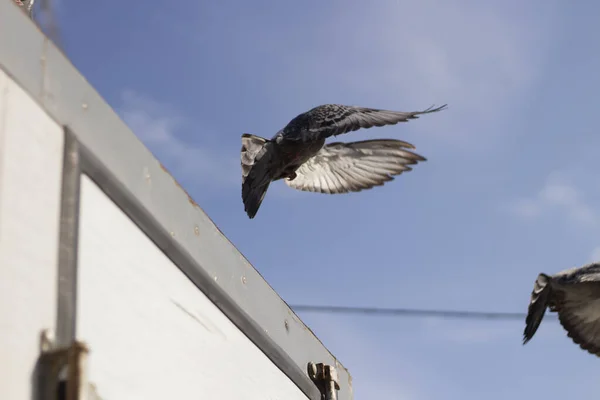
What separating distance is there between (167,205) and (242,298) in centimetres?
77

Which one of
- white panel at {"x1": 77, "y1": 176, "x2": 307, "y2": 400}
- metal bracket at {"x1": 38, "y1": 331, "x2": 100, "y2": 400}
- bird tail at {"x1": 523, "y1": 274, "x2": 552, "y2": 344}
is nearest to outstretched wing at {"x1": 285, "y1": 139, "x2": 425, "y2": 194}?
bird tail at {"x1": 523, "y1": 274, "x2": 552, "y2": 344}

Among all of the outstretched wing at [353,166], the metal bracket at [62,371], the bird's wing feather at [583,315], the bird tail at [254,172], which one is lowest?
the metal bracket at [62,371]

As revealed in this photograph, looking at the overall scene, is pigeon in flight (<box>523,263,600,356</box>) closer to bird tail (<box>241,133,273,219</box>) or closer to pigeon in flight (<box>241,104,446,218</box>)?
pigeon in flight (<box>241,104,446,218</box>)

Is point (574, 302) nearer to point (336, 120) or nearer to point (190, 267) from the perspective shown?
point (336, 120)

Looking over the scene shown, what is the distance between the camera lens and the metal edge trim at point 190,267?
3.69 m

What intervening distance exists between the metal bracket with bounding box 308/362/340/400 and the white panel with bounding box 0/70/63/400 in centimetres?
261

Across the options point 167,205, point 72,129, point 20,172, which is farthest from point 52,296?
point 167,205

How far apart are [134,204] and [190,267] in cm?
52

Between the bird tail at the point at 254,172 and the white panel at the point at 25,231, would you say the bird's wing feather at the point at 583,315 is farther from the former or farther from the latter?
the white panel at the point at 25,231

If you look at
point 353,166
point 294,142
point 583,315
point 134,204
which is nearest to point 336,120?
point 294,142

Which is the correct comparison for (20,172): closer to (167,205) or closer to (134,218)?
(134,218)

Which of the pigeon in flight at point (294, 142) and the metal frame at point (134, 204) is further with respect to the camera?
the pigeon in flight at point (294, 142)

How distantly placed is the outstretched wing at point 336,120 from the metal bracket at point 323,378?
154 centimetres

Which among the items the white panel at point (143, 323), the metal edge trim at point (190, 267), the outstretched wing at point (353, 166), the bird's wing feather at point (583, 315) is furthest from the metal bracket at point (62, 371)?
the bird's wing feather at point (583, 315)
